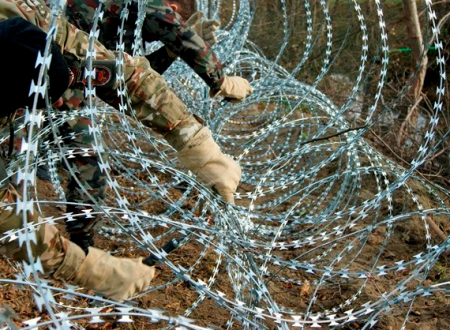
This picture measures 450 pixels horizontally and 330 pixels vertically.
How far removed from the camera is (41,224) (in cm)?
213

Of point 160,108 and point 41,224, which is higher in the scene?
point 160,108

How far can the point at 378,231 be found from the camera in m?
5.08

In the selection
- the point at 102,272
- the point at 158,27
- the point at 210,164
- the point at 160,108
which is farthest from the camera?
the point at 158,27

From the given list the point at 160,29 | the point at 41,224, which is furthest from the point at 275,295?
the point at 41,224

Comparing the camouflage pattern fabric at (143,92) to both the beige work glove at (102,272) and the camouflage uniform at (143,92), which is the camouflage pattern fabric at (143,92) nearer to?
the camouflage uniform at (143,92)

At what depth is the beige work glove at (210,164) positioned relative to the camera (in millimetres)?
3002

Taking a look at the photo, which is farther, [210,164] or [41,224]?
[210,164]

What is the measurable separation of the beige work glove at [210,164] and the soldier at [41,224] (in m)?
0.74

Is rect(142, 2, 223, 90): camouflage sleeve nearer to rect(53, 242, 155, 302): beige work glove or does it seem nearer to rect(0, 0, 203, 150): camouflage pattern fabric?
rect(0, 0, 203, 150): camouflage pattern fabric

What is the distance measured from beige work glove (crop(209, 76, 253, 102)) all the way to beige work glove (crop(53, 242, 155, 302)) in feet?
7.45

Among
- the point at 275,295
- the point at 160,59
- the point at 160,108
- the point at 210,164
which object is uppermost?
the point at 160,59

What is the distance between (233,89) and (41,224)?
2.72 metres

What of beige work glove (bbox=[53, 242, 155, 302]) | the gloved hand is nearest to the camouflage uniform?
beige work glove (bbox=[53, 242, 155, 302])

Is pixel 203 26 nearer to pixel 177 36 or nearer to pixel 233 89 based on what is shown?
pixel 233 89
